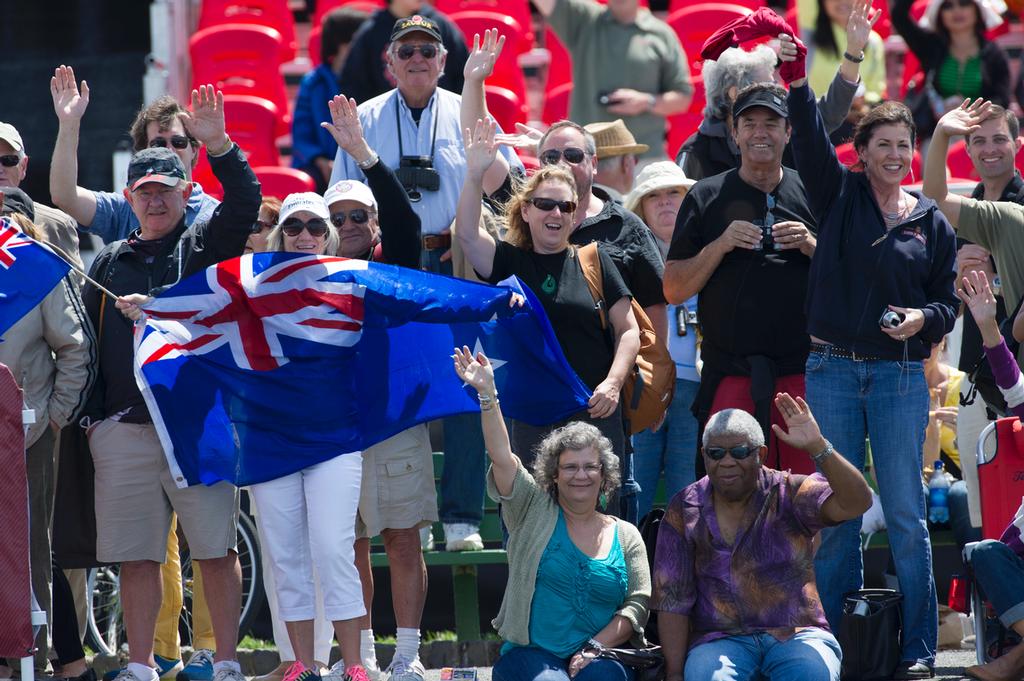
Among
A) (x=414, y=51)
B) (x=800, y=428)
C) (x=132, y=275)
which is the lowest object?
(x=800, y=428)

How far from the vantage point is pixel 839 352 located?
22.7 ft

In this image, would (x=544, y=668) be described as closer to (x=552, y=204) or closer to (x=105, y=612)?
(x=552, y=204)

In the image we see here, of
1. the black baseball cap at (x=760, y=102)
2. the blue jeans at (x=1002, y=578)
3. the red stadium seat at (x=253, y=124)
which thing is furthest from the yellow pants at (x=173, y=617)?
the red stadium seat at (x=253, y=124)

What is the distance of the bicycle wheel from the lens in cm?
786

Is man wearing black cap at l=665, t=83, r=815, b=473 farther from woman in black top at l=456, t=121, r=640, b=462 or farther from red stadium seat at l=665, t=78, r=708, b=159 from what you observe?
red stadium seat at l=665, t=78, r=708, b=159

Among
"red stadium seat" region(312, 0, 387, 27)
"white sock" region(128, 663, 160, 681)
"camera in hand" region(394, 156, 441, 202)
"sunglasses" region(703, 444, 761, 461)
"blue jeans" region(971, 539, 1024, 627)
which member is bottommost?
"white sock" region(128, 663, 160, 681)

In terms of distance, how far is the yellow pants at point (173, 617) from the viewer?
7.39 meters

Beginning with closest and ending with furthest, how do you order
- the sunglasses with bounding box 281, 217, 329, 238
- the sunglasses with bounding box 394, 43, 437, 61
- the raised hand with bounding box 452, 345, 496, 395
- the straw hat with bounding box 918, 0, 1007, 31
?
the raised hand with bounding box 452, 345, 496, 395
the sunglasses with bounding box 281, 217, 329, 238
the sunglasses with bounding box 394, 43, 437, 61
the straw hat with bounding box 918, 0, 1007, 31

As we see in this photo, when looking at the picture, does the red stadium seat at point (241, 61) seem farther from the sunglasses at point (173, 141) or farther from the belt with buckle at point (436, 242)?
the belt with buckle at point (436, 242)

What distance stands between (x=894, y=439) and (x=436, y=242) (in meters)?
2.17

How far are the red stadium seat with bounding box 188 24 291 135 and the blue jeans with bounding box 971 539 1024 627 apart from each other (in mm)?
6738

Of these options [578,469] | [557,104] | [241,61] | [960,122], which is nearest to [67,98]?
[578,469]

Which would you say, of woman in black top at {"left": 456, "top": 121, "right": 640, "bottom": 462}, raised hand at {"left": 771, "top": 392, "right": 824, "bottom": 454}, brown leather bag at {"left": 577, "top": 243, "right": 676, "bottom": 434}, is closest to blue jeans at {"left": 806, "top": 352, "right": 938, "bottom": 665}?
raised hand at {"left": 771, "top": 392, "right": 824, "bottom": 454}

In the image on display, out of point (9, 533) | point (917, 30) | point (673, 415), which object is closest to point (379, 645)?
point (673, 415)
